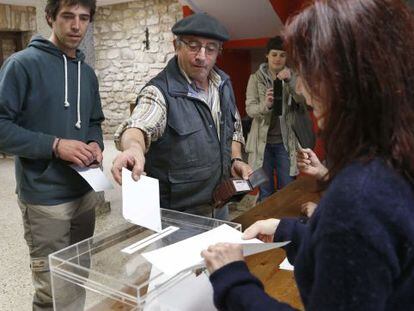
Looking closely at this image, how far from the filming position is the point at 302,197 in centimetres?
202

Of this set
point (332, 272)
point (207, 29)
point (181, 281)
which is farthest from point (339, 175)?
point (207, 29)

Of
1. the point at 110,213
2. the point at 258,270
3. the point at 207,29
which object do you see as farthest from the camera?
the point at 110,213

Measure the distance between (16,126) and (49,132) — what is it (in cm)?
13

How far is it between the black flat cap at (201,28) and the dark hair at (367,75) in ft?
3.23

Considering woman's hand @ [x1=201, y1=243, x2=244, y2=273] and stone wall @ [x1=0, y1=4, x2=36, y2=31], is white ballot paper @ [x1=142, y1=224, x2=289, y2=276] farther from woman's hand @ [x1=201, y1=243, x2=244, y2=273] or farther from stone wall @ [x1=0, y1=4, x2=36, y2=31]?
stone wall @ [x1=0, y1=4, x2=36, y2=31]

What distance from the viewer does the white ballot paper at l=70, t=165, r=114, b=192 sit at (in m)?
1.52

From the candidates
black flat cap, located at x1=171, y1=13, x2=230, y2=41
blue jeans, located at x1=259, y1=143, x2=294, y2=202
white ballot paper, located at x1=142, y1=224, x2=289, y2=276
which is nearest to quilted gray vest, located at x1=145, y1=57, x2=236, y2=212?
black flat cap, located at x1=171, y1=13, x2=230, y2=41

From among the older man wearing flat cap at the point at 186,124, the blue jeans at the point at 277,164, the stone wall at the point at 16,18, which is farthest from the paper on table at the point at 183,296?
the stone wall at the point at 16,18

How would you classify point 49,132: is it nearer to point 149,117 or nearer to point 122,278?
point 149,117

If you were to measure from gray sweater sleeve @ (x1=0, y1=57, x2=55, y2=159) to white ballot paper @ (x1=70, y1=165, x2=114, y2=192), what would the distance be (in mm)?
129

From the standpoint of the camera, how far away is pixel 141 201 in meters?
1.10

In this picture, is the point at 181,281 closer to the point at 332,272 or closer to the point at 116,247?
the point at 116,247

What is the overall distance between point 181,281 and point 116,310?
6.0 inches

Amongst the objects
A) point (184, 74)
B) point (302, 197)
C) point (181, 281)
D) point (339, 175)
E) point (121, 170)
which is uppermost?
point (184, 74)
